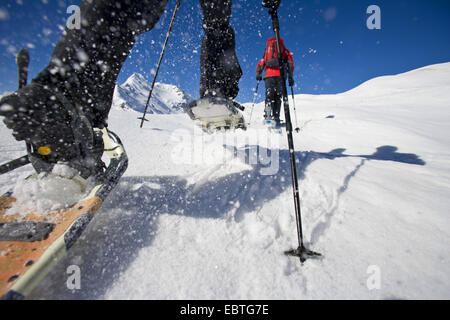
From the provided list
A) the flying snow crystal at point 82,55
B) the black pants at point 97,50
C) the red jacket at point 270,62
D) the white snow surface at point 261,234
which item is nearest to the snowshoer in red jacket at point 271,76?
the red jacket at point 270,62

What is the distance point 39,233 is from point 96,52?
129 centimetres

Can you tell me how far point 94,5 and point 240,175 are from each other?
1.99m

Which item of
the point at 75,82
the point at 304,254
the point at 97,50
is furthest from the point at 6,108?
the point at 304,254

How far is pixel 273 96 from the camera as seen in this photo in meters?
5.62

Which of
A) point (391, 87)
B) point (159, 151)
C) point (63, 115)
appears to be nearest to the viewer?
point (63, 115)

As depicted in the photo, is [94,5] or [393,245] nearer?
[393,245]

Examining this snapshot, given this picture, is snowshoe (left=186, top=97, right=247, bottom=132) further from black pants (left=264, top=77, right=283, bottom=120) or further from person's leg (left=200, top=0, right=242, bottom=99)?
black pants (left=264, top=77, right=283, bottom=120)

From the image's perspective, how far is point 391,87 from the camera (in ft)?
46.5

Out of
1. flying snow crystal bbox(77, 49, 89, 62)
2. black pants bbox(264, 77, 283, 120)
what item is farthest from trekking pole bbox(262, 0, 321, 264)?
black pants bbox(264, 77, 283, 120)

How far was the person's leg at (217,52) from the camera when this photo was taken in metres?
2.65

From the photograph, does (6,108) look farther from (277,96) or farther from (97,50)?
(277,96)

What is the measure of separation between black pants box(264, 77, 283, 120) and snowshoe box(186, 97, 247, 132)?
8.90ft
